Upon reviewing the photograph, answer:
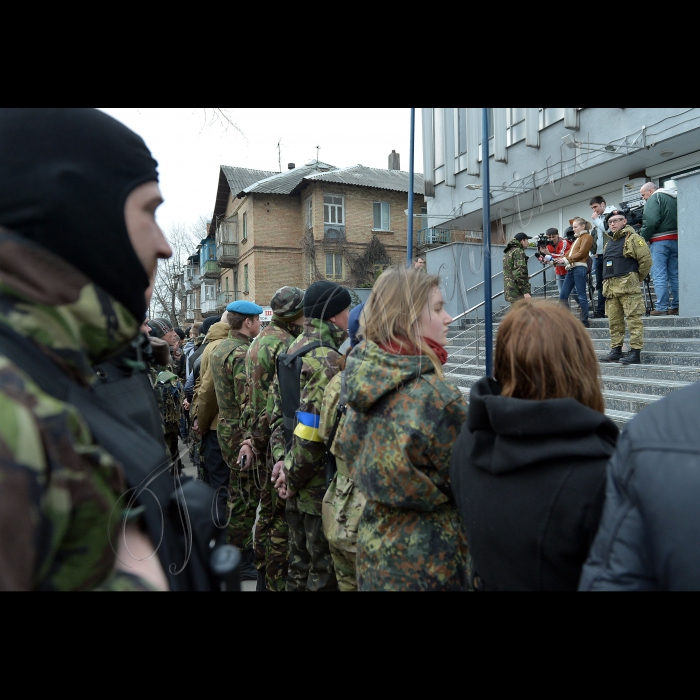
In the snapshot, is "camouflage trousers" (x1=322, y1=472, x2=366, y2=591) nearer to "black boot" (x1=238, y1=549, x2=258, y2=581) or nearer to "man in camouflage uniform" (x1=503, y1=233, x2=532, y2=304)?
"black boot" (x1=238, y1=549, x2=258, y2=581)

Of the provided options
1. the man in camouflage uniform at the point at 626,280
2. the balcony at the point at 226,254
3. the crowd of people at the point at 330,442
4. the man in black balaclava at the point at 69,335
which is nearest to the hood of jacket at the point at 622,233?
the man in camouflage uniform at the point at 626,280

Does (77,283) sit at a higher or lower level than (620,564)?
higher

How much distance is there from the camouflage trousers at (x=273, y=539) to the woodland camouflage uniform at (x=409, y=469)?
1.52 m

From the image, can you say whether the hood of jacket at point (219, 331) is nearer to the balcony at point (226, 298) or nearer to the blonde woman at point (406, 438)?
the balcony at point (226, 298)

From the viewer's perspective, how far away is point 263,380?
337cm

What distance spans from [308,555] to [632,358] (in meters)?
4.89

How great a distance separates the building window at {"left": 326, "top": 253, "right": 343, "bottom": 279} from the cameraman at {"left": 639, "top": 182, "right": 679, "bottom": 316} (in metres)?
6.02

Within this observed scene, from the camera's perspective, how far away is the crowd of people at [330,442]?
0.62 meters

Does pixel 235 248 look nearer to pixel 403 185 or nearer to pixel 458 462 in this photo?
pixel 403 185

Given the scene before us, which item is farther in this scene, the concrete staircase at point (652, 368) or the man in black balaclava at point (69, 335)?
the concrete staircase at point (652, 368)

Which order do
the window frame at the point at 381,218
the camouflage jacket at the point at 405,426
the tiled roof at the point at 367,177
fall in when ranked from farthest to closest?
the window frame at the point at 381,218, the tiled roof at the point at 367,177, the camouflage jacket at the point at 405,426

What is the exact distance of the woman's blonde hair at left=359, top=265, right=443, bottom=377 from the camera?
5.72ft
